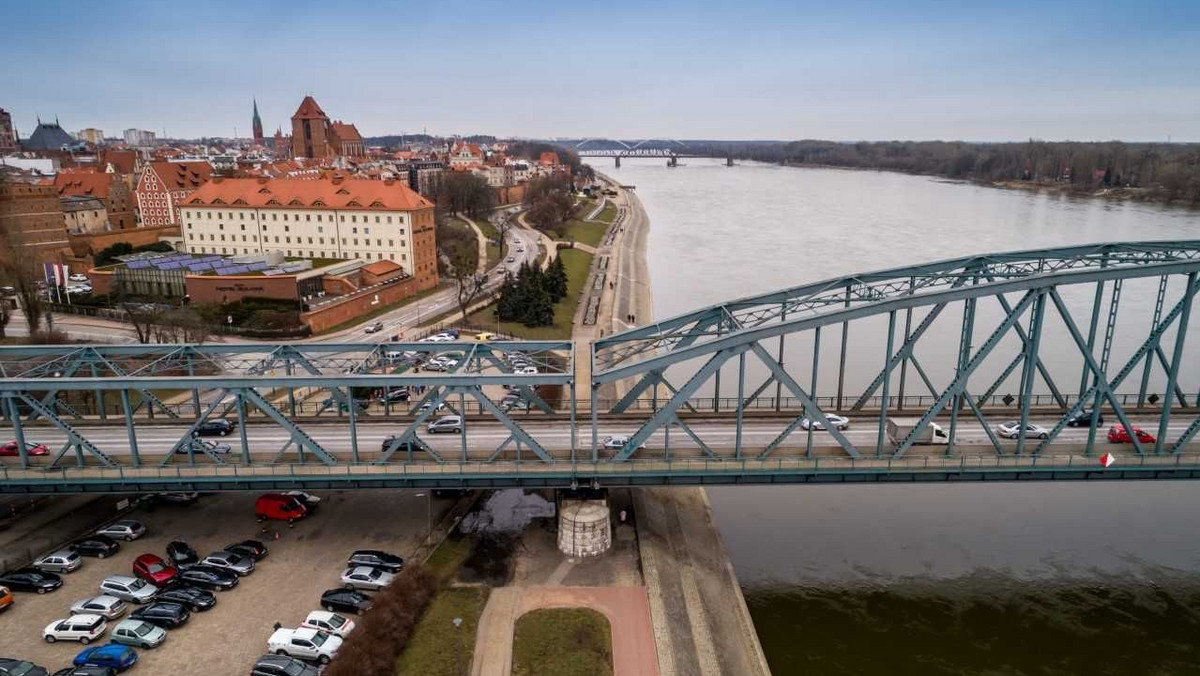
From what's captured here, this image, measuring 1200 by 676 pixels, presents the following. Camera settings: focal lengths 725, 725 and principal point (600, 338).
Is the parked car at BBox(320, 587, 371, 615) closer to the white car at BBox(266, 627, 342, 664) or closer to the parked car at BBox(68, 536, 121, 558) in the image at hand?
the white car at BBox(266, 627, 342, 664)

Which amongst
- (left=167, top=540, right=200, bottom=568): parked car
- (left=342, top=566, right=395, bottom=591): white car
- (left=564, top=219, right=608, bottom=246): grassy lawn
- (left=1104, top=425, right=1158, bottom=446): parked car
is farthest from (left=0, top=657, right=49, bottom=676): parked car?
(left=564, top=219, right=608, bottom=246): grassy lawn

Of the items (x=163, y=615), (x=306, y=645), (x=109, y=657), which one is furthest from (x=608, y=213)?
(x=109, y=657)

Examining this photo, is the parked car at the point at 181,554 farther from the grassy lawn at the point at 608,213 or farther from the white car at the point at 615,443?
the grassy lawn at the point at 608,213

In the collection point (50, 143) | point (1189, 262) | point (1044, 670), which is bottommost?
point (1044, 670)

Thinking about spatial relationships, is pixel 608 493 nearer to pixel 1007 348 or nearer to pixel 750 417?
pixel 750 417

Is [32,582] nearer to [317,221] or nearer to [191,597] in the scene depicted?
[191,597]

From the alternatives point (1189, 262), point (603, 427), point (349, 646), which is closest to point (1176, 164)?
point (1189, 262)
